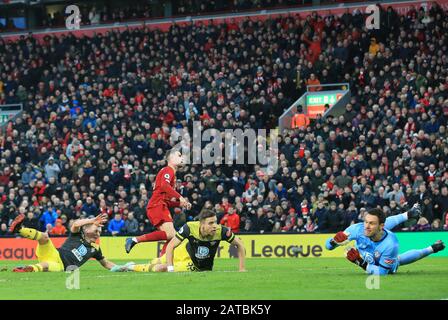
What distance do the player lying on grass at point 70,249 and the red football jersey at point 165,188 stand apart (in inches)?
61.8

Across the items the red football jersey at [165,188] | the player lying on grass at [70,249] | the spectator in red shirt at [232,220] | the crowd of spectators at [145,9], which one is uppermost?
the crowd of spectators at [145,9]

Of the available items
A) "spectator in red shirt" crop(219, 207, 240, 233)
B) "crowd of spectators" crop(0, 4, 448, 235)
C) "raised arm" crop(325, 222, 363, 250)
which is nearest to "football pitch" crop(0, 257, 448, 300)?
"raised arm" crop(325, 222, 363, 250)

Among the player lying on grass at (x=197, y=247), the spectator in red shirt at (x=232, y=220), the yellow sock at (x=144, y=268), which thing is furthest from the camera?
the spectator in red shirt at (x=232, y=220)

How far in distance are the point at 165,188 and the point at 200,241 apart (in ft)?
9.43

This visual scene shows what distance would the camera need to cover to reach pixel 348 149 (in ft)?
108

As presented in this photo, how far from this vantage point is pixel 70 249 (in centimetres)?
2008

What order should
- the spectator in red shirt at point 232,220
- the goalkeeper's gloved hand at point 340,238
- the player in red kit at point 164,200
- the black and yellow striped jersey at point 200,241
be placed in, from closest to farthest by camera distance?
1. the goalkeeper's gloved hand at point 340,238
2. the black and yellow striped jersey at point 200,241
3. the player in red kit at point 164,200
4. the spectator in red shirt at point 232,220

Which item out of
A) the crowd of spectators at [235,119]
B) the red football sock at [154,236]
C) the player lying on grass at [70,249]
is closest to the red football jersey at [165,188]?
the red football sock at [154,236]

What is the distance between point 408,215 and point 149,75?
26428 mm

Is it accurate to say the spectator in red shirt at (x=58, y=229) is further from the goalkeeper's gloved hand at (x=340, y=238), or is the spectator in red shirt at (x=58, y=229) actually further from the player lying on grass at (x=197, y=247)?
the goalkeeper's gloved hand at (x=340, y=238)

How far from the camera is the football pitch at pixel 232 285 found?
1348cm

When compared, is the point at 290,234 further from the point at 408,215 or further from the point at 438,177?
the point at 408,215

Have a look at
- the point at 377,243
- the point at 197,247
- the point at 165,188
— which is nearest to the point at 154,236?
the point at 165,188

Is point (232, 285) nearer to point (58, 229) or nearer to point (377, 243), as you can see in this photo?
point (377, 243)
